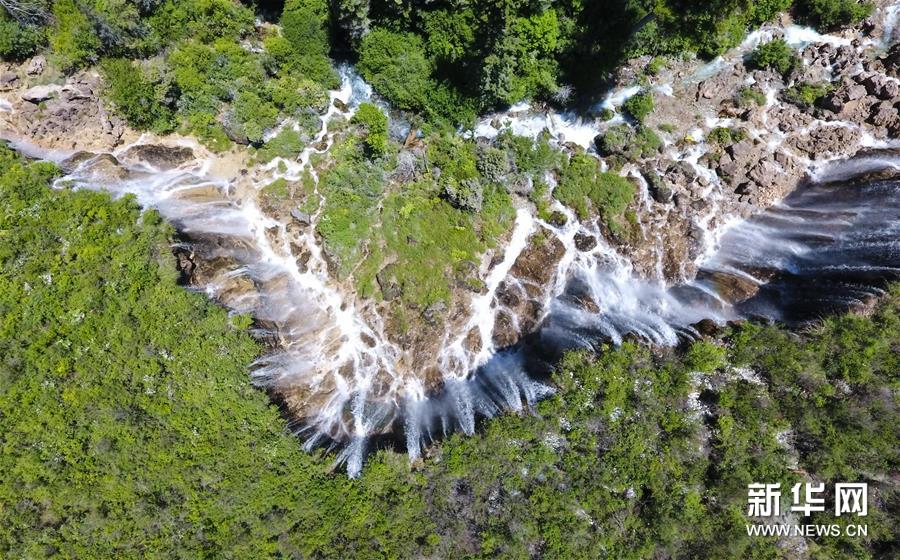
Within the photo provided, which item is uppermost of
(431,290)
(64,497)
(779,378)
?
(431,290)

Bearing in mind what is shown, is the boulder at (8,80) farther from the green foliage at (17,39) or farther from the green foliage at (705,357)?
the green foliage at (705,357)

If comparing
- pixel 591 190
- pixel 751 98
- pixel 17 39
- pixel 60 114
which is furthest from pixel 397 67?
pixel 751 98

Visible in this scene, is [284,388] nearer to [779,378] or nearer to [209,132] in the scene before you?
[209,132]

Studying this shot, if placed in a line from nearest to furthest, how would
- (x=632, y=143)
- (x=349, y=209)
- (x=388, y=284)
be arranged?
(x=388, y=284)
(x=349, y=209)
(x=632, y=143)

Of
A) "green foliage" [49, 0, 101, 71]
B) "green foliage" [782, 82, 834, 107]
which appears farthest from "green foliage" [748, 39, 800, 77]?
"green foliage" [49, 0, 101, 71]

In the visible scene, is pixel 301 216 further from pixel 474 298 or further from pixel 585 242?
pixel 585 242

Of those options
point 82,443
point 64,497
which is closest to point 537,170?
point 82,443
